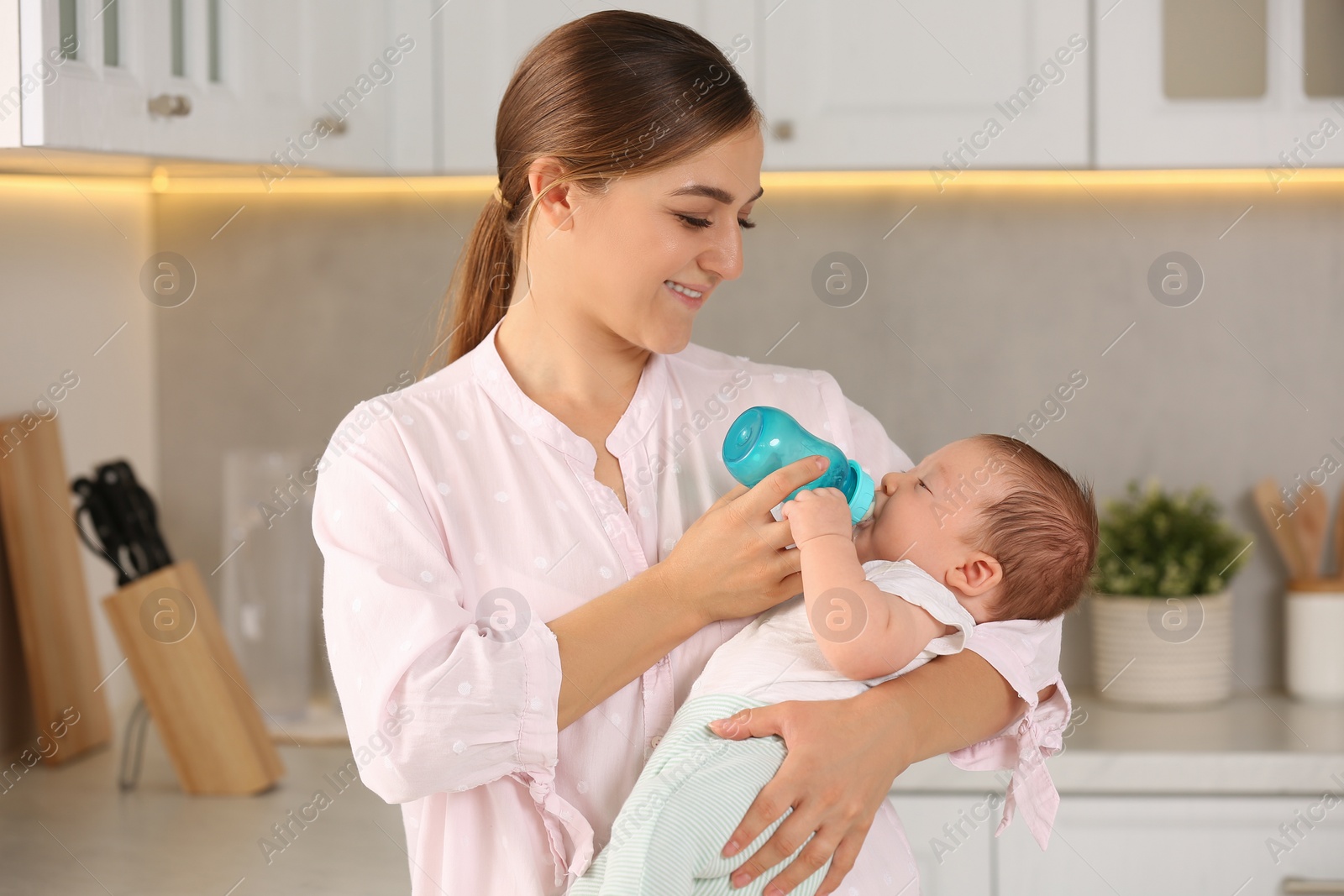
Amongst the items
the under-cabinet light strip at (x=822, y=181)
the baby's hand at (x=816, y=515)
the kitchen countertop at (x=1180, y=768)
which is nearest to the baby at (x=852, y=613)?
the baby's hand at (x=816, y=515)

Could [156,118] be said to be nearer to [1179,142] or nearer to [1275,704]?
[1179,142]

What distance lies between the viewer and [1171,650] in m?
1.92

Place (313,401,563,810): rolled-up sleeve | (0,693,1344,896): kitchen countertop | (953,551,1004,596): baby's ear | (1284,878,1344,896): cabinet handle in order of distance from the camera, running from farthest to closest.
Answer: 1. (1284,878,1344,896): cabinet handle
2. (0,693,1344,896): kitchen countertop
3. (953,551,1004,596): baby's ear
4. (313,401,563,810): rolled-up sleeve

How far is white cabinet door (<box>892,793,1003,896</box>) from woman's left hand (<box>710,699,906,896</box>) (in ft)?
2.64

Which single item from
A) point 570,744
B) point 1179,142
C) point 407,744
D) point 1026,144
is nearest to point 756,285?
point 1026,144

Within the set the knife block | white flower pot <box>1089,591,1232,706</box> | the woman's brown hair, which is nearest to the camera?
the woman's brown hair

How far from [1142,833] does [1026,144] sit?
0.99 meters

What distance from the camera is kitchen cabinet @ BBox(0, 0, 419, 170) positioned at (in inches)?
53.1

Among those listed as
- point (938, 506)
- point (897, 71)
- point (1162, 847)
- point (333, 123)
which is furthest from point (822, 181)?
point (1162, 847)

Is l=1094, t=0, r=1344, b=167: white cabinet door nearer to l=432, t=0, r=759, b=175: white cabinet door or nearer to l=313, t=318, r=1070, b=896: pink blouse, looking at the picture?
l=432, t=0, r=759, b=175: white cabinet door

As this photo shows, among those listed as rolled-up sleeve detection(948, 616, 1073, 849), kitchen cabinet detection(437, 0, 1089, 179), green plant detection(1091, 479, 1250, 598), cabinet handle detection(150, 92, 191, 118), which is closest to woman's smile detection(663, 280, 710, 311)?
rolled-up sleeve detection(948, 616, 1073, 849)

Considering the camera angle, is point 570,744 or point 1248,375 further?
point 1248,375

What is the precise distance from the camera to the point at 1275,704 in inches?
76.9

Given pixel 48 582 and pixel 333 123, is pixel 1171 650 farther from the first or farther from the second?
pixel 48 582
